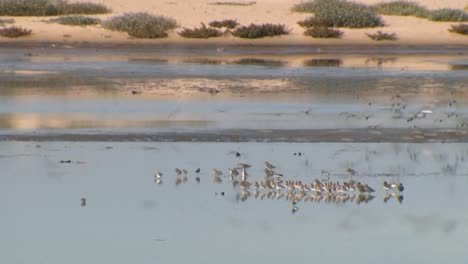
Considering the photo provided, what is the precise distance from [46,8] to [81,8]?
145cm

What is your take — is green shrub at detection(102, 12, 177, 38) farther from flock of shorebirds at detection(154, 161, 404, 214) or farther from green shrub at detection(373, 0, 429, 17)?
flock of shorebirds at detection(154, 161, 404, 214)

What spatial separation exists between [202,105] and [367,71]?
755cm

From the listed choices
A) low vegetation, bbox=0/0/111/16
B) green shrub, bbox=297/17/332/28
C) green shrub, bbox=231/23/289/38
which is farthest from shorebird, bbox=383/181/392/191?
low vegetation, bbox=0/0/111/16

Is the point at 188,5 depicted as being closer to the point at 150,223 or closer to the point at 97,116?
the point at 97,116

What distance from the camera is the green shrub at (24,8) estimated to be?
37406 millimetres

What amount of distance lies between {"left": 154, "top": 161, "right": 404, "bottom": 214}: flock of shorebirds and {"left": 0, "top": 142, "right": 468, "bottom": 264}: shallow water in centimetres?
9

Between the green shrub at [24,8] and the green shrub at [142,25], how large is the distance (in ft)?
9.79

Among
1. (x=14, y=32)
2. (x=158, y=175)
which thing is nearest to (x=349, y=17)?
(x=14, y=32)

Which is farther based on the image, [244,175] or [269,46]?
[269,46]

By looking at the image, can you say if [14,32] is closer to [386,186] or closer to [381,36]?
[381,36]

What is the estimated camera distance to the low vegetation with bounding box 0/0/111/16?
37531mm

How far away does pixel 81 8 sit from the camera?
3934 cm

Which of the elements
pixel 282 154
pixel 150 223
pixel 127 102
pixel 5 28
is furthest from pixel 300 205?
pixel 5 28

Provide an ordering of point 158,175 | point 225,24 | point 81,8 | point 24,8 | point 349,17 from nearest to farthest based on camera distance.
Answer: point 158,175 → point 225,24 → point 349,17 → point 24,8 → point 81,8
